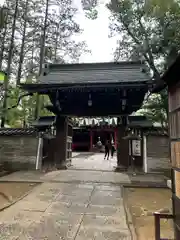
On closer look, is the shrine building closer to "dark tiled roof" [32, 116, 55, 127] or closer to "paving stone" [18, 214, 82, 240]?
"dark tiled roof" [32, 116, 55, 127]

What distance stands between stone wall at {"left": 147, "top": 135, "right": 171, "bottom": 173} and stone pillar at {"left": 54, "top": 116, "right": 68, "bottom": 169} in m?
3.78

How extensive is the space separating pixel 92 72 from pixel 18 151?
520 centimetres

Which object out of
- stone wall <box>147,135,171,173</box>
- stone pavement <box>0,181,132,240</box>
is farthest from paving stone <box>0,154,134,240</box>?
stone wall <box>147,135,171,173</box>

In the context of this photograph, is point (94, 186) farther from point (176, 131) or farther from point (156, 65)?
point (156, 65)

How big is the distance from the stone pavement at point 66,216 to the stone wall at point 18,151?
12.2 feet

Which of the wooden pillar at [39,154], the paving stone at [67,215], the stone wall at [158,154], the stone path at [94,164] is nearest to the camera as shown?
the paving stone at [67,215]

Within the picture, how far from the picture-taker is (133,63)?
10.9m

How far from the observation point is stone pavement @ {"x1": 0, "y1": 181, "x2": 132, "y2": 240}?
3.28 meters

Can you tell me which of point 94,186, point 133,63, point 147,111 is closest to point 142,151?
point 94,186

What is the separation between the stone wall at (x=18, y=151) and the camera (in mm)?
9625

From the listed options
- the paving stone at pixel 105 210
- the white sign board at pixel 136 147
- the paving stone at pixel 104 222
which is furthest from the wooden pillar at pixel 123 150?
the paving stone at pixel 104 222

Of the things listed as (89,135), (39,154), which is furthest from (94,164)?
(89,135)

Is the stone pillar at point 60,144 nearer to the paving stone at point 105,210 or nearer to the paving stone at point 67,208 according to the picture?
the paving stone at point 67,208

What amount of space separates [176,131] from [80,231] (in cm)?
214
